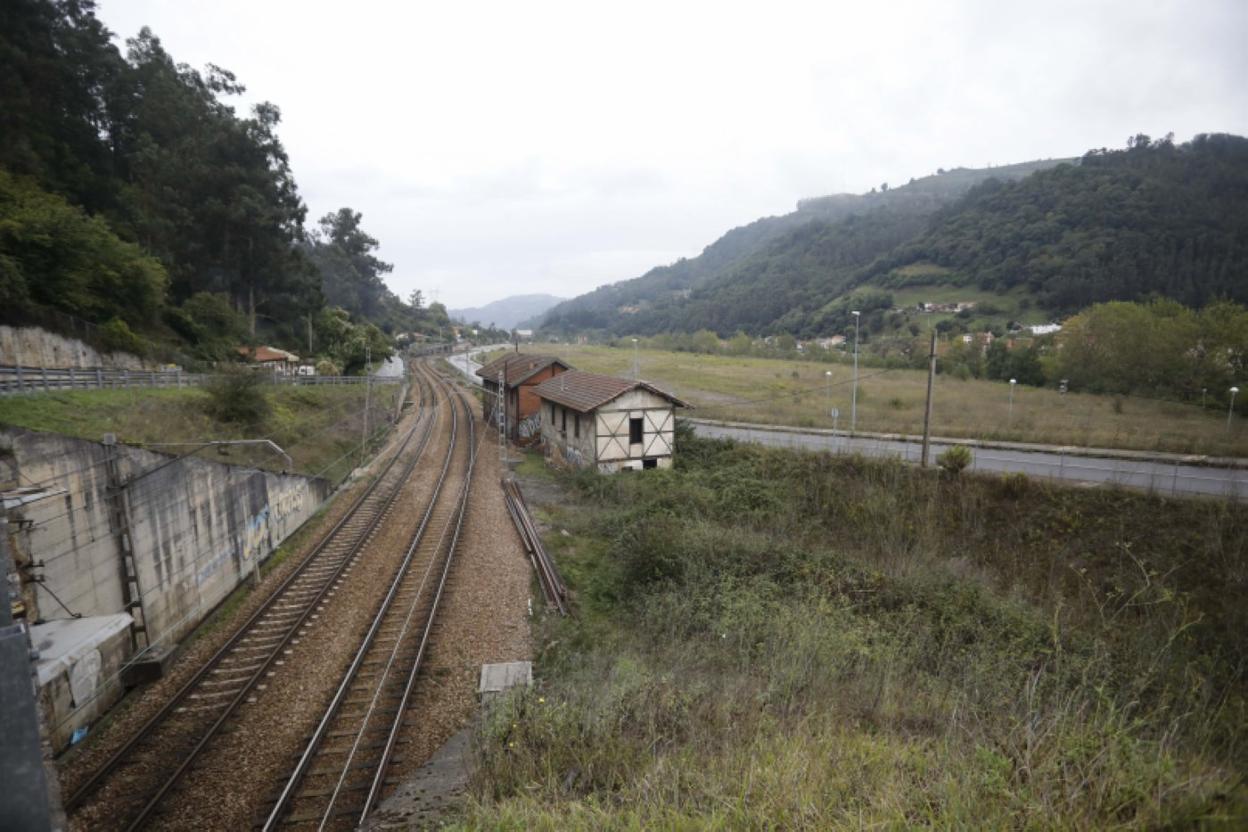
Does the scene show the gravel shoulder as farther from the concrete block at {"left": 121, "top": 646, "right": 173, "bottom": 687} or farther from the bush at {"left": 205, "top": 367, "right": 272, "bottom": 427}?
the bush at {"left": 205, "top": 367, "right": 272, "bottom": 427}

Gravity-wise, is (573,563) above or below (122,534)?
below

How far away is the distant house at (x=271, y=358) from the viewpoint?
34.5m

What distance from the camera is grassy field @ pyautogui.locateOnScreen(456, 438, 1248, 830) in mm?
4180

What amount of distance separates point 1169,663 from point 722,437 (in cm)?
1926

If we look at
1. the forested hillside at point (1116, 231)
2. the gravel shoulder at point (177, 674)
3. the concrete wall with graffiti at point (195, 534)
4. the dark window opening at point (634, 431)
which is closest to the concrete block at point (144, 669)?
the gravel shoulder at point (177, 674)

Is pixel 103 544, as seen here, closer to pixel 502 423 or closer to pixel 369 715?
pixel 369 715

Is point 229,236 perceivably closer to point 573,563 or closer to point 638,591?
point 573,563

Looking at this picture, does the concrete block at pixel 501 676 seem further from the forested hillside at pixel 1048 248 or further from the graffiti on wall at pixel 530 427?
the forested hillside at pixel 1048 248

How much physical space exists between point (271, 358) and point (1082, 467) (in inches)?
1770

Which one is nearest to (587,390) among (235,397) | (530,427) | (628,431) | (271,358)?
(628,431)

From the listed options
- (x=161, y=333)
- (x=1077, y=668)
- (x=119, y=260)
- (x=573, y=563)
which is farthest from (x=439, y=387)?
(x=1077, y=668)

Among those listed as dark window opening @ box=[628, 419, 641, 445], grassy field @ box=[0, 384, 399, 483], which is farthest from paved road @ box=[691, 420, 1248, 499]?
grassy field @ box=[0, 384, 399, 483]

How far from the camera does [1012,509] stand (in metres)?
18.4

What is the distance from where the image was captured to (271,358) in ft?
124
